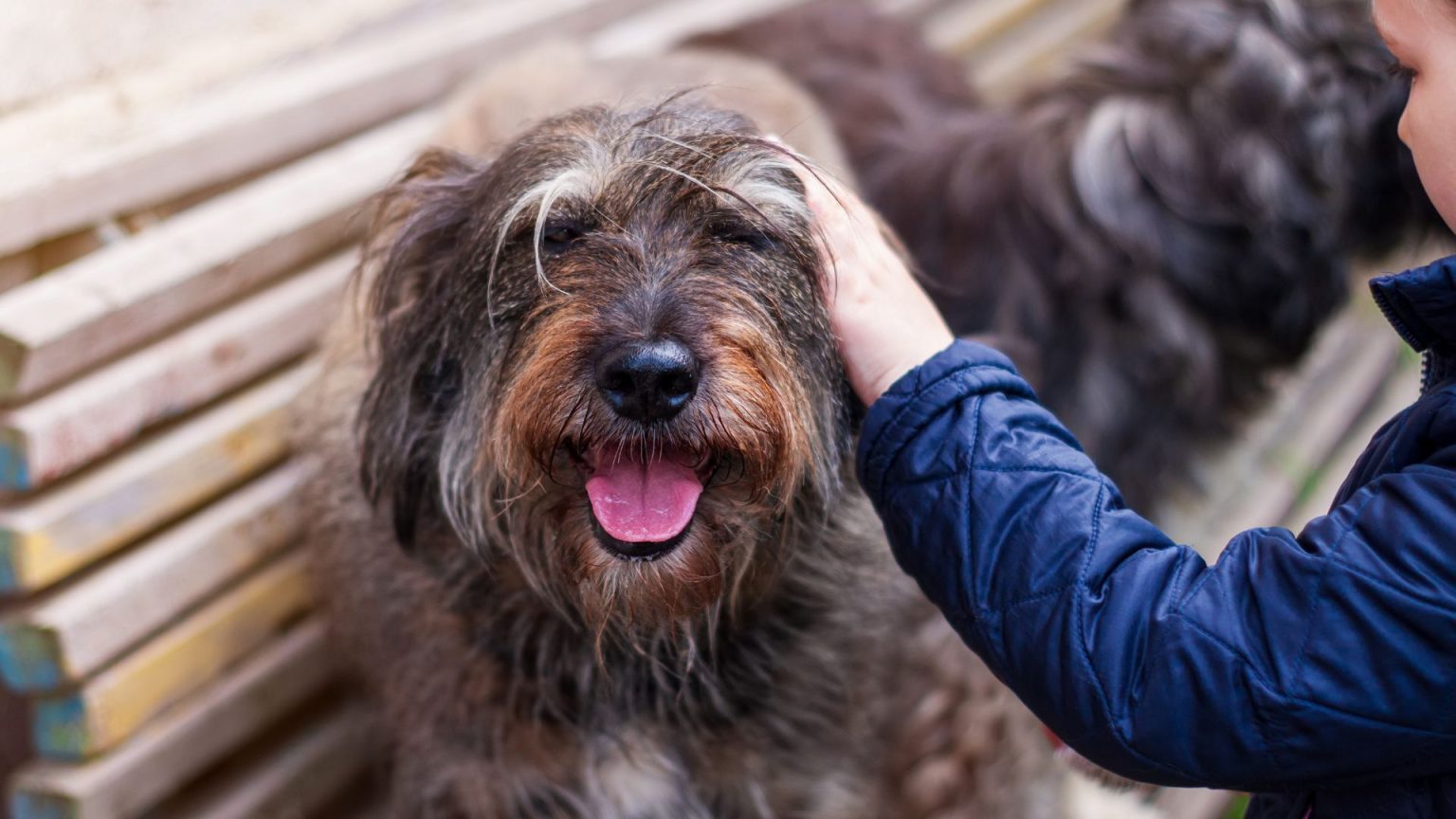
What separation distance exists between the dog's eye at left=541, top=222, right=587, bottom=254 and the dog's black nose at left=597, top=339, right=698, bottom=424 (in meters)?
0.26

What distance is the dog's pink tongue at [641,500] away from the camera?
201 cm

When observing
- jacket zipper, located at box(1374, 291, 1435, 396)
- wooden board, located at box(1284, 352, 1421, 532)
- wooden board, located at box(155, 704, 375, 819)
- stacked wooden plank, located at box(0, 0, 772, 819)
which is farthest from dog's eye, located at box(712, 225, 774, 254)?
wooden board, located at box(1284, 352, 1421, 532)

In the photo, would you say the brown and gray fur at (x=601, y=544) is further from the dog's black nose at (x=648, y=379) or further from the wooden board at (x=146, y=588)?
the wooden board at (x=146, y=588)

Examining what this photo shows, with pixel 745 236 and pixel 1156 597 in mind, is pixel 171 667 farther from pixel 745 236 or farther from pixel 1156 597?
pixel 1156 597

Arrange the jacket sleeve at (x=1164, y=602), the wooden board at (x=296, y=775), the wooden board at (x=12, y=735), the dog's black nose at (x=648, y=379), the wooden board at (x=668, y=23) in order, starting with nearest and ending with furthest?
the jacket sleeve at (x=1164, y=602), the dog's black nose at (x=648, y=379), the wooden board at (x=296, y=775), the wooden board at (x=12, y=735), the wooden board at (x=668, y=23)

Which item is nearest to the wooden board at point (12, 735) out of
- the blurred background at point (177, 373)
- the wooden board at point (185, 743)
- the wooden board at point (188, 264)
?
the blurred background at point (177, 373)

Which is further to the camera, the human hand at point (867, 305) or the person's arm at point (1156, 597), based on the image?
the human hand at point (867, 305)

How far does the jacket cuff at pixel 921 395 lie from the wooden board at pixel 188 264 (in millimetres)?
1087

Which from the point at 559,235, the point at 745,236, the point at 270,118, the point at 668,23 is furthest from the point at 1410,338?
the point at 668,23

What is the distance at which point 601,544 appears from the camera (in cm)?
204

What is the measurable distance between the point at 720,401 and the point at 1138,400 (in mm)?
2168

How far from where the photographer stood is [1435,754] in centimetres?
179

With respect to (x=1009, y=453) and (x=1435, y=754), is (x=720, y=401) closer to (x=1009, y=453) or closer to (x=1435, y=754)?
(x=1009, y=453)

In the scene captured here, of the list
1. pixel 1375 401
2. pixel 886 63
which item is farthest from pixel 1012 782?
pixel 1375 401
